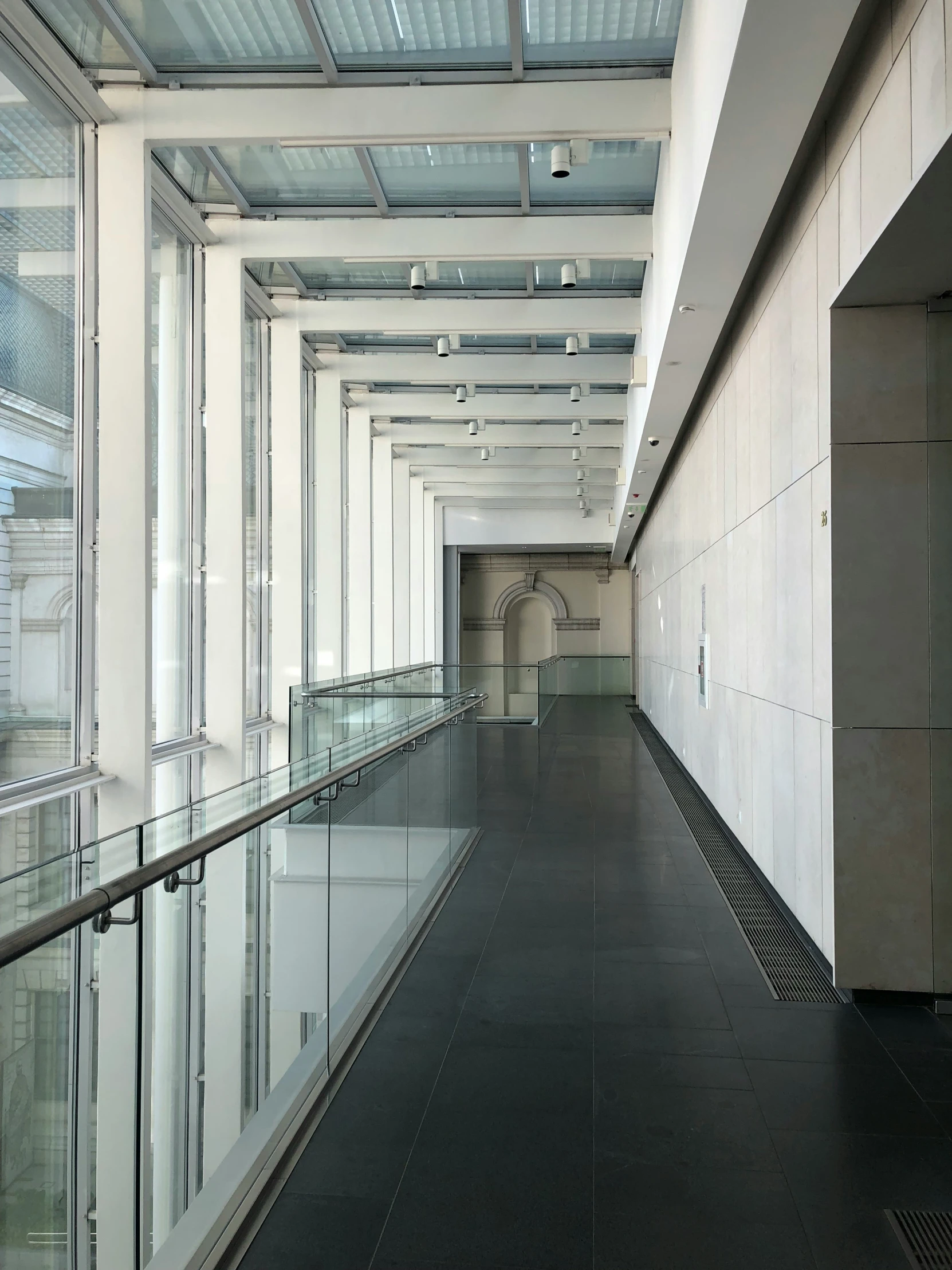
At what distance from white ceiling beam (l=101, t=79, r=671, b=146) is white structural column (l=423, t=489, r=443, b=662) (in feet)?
47.1

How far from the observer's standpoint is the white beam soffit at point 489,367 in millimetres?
10961

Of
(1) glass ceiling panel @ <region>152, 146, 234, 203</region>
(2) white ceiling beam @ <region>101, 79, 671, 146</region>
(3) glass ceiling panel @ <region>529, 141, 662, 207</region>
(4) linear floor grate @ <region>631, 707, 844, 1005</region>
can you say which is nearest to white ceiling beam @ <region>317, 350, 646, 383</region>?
(3) glass ceiling panel @ <region>529, 141, 662, 207</region>

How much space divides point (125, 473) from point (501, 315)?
454cm

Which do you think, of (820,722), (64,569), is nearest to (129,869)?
(820,722)

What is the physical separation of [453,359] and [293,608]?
3.58 meters

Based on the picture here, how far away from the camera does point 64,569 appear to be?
19.5 feet

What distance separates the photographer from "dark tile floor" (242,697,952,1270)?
2205 millimetres

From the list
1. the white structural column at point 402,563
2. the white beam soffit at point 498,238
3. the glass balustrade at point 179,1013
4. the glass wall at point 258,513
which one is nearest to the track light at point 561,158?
the white beam soffit at point 498,238

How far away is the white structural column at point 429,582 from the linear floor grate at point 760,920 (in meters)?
12.5

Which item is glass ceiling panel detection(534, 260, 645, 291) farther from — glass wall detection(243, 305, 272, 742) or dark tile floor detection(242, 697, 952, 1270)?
dark tile floor detection(242, 697, 952, 1270)

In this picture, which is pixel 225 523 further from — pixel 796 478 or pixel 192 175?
pixel 796 478

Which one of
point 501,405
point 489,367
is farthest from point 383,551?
point 489,367

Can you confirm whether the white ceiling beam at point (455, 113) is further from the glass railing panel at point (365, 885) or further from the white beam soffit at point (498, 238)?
the glass railing panel at point (365, 885)

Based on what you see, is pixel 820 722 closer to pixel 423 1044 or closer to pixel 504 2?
pixel 423 1044
